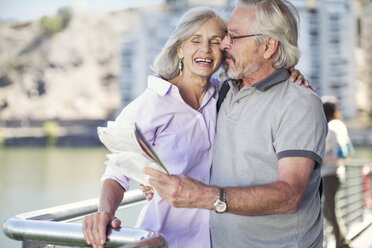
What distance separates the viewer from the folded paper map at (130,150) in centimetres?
101

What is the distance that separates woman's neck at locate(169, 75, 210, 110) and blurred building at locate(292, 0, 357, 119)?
4990cm

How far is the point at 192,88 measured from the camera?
1693mm

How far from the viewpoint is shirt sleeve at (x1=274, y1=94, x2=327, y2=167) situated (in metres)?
1.26

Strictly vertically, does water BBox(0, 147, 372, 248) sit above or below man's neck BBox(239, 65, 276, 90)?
below

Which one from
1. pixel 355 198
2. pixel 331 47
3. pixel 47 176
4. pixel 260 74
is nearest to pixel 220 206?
pixel 260 74

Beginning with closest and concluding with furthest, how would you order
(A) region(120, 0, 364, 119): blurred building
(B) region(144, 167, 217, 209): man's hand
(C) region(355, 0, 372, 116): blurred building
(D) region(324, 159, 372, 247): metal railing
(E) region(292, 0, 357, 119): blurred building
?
1. (B) region(144, 167, 217, 209): man's hand
2. (D) region(324, 159, 372, 247): metal railing
3. (E) region(292, 0, 357, 119): blurred building
4. (A) region(120, 0, 364, 119): blurred building
5. (C) region(355, 0, 372, 116): blurred building

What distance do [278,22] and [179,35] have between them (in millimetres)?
364

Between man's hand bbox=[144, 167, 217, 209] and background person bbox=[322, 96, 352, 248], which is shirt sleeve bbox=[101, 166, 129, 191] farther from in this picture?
background person bbox=[322, 96, 352, 248]

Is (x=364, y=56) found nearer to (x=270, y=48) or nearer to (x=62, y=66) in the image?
(x=62, y=66)

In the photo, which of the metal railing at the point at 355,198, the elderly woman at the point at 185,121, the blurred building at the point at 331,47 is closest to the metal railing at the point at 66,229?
the elderly woman at the point at 185,121

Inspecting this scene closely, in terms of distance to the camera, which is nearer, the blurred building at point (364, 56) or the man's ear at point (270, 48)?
the man's ear at point (270, 48)

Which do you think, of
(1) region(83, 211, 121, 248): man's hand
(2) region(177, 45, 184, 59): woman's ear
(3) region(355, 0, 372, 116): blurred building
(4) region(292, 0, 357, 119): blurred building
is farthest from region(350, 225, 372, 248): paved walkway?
(3) region(355, 0, 372, 116): blurred building

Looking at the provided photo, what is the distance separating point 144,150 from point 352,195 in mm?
3716

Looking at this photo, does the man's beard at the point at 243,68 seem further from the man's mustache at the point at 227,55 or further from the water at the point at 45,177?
the water at the point at 45,177
